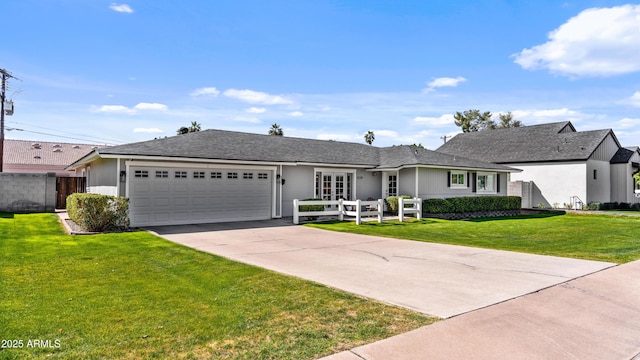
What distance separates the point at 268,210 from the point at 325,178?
148 inches

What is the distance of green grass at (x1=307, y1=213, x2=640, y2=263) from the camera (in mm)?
9570

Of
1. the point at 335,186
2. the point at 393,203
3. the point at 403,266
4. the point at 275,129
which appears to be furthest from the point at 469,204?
the point at 275,129

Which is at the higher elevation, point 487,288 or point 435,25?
point 435,25

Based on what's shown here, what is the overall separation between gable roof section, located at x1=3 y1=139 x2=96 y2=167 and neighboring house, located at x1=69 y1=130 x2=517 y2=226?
22758mm

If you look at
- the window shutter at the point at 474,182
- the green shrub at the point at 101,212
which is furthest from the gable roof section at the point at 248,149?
the window shutter at the point at 474,182

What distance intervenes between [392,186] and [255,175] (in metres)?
8.08

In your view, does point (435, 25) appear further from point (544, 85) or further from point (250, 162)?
point (544, 85)

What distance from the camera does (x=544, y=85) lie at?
2278 centimetres

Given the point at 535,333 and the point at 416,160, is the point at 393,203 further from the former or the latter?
the point at 535,333

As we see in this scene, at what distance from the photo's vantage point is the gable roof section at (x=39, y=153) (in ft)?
121

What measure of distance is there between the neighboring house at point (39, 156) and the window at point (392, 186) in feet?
97.9

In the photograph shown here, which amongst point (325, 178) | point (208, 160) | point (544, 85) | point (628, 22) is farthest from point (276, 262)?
point (544, 85)

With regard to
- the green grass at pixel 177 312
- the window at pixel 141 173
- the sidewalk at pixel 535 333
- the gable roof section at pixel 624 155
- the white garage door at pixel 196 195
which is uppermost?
the gable roof section at pixel 624 155

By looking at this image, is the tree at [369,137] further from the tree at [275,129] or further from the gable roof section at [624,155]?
the gable roof section at [624,155]
